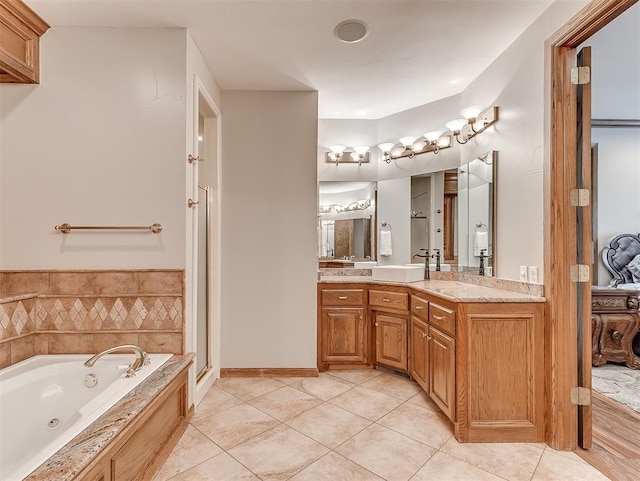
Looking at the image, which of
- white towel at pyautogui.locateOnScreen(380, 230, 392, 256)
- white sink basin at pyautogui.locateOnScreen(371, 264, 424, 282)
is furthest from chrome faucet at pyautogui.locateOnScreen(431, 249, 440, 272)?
white towel at pyautogui.locateOnScreen(380, 230, 392, 256)

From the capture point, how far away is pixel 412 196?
338 cm

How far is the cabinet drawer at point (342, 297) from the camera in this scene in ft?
10.1

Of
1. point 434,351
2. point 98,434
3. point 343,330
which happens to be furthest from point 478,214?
point 98,434

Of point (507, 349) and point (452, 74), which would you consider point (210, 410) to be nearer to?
point (507, 349)

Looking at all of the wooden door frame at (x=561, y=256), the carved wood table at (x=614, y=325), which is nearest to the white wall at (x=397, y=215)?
the wooden door frame at (x=561, y=256)

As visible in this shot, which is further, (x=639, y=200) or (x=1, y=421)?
(x=639, y=200)

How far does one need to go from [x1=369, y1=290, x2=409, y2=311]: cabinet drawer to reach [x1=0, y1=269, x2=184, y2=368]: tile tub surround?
64.0 inches

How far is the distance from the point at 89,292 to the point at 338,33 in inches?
92.6

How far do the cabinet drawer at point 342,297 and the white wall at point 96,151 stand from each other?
54.0 inches

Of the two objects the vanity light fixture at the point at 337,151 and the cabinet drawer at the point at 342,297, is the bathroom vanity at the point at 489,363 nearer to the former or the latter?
the cabinet drawer at the point at 342,297

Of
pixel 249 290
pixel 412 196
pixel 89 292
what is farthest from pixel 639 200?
pixel 89 292

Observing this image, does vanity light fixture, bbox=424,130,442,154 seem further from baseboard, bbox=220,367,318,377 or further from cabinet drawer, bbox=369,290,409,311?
baseboard, bbox=220,367,318,377

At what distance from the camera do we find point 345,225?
11.4 ft

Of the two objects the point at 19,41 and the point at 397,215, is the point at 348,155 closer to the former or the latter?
the point at 397,215
